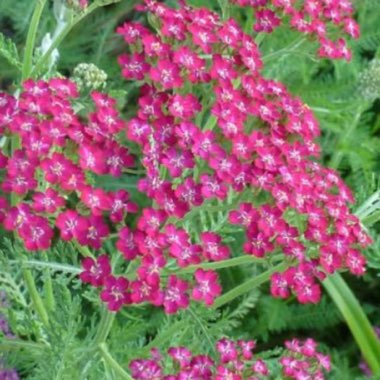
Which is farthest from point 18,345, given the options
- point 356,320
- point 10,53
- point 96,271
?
point 356,320

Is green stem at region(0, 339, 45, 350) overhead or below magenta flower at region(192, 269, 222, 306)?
below

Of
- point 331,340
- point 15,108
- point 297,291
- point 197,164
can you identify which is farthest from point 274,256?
point 331,340

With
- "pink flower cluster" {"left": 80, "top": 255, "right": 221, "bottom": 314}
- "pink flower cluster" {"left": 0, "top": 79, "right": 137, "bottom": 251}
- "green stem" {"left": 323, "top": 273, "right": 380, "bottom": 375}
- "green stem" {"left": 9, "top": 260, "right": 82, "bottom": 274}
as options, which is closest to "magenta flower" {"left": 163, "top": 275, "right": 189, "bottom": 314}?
"pink flower cluster" {"left": 80, "top": 255, "right": 221, "bottom": 314}

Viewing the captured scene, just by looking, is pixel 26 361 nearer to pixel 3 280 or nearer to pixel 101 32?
pixel 3 280

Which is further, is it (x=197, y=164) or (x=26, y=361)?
(x=26, y=361)

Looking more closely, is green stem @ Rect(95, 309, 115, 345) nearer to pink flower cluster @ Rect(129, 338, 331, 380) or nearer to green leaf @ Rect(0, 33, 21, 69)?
pink flower cluster @ Rect(129, 338, 331, 380)

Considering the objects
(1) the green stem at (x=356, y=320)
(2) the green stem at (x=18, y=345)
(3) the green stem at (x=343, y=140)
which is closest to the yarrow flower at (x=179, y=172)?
(2) the green stem at (x=18, y=345)
